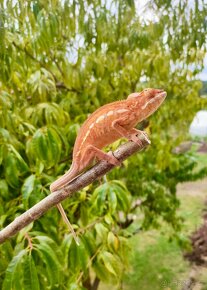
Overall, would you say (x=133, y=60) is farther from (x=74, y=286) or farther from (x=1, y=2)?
(x=74, y=286)

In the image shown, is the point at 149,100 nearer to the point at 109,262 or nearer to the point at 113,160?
the point at 113,160

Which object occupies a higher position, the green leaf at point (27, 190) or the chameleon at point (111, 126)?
the chameleon at point (111, 126)

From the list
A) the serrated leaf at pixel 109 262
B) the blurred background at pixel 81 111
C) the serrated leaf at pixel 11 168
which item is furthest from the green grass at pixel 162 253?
the serrated leaf at pixel 11 168

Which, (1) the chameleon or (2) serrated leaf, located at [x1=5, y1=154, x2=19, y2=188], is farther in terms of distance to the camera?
(2) serrated leaf, located at [x1=5, y1=154, x2=19, y2=188]

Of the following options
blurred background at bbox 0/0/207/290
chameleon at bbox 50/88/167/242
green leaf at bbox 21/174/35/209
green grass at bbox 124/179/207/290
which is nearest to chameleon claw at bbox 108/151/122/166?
chameleon at bbox 50/88/167/242

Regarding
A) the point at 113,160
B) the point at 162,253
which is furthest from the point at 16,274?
the point at 162,253

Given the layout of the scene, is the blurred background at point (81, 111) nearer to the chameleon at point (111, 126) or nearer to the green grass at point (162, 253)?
the green grass at point (162, 253)

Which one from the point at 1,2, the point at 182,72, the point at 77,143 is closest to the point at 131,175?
the point at 182,72

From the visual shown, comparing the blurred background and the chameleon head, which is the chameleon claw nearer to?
the chameleon head
